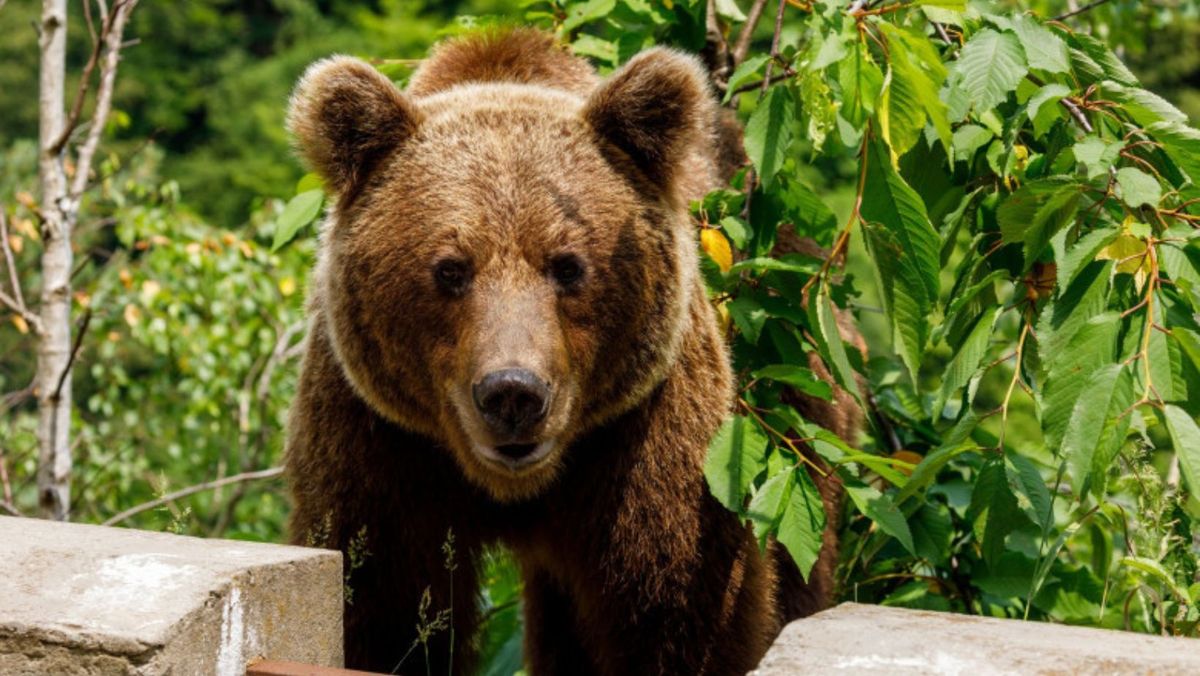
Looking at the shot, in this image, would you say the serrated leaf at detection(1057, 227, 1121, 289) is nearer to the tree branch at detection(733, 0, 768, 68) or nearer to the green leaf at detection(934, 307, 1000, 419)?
the green leaf at detection(934, 307, 1000, 419)

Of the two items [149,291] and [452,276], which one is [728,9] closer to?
[452,276]

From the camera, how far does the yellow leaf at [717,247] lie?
4.14m

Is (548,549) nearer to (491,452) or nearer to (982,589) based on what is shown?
(491,452)

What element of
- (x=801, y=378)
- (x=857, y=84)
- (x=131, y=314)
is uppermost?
(x=857, y=84)

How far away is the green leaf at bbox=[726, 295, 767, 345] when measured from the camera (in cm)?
398

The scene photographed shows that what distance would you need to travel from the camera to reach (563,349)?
351 centimetres

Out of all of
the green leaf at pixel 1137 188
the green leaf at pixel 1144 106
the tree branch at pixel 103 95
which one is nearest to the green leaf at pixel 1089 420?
the green leaf at pixel 1137 188

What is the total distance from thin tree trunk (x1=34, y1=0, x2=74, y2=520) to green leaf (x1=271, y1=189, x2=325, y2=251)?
1.23 metres

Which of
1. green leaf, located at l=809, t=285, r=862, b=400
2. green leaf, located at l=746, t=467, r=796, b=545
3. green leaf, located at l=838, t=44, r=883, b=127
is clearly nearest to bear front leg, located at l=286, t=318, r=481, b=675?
green leaf, located at l=746, t=467, r=796, b=545

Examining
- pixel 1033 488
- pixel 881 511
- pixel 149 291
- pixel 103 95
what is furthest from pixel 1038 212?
pixel 149 291

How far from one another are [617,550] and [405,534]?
1.70ft

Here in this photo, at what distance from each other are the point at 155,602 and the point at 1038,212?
192 cm

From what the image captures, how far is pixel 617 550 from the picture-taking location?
3785 millimetres

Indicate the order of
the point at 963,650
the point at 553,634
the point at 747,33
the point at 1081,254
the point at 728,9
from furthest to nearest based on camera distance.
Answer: the point at 747,33
the point at 553,634
the point at 728,9
the point at 1081,254
the point at 963,650
